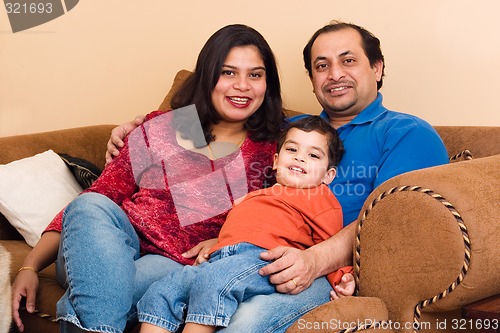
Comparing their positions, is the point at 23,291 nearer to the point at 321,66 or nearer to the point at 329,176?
the point at 329,176

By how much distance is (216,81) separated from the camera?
197 cm

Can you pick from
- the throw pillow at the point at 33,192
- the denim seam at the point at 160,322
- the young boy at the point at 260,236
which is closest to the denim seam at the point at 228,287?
the young boy at the point at 260,236

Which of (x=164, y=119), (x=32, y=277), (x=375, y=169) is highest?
(x=164, y=119)

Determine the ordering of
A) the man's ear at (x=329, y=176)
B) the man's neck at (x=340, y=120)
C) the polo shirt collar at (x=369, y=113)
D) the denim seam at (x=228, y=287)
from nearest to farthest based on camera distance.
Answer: the denim seam at (x=228, y=287), the man's ear at (x=329, y=176), the polo shirt collar at (x=369, y=113), the man's neck at (x=340, y=120)

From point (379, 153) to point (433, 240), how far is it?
0.59m

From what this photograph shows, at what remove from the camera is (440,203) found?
4.05ft

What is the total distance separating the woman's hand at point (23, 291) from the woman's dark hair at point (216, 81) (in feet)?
2.13

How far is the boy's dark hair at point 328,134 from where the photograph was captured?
5.91 ft

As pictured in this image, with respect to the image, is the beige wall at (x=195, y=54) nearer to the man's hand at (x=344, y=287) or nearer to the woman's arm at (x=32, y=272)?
the man's hand at (x=344, y=287)

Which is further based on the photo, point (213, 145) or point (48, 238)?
point (213, 145)

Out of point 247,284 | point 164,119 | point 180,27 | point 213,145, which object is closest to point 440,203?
point 247,284

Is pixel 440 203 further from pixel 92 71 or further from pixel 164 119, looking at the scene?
pixel 92 71

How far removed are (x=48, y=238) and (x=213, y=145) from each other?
1.94 ft

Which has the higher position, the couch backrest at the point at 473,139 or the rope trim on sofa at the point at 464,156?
the couch backrest at the point at 473,139
